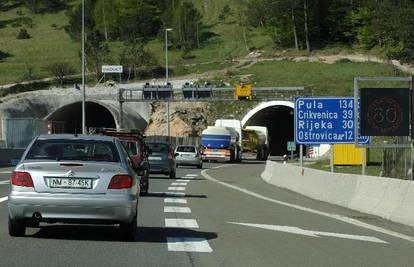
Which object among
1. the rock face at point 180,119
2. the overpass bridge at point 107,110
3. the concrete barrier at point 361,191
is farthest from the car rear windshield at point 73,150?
the rock face at point 180,119

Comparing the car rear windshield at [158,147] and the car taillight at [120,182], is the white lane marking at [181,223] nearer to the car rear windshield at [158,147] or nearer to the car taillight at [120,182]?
the car taillight at [120,182]

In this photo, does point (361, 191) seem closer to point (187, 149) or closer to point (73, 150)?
point (73, 150)

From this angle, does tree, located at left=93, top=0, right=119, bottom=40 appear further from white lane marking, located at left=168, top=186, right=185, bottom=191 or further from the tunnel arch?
white lane marking, located at left=168, top=186, right=185, bottom=191

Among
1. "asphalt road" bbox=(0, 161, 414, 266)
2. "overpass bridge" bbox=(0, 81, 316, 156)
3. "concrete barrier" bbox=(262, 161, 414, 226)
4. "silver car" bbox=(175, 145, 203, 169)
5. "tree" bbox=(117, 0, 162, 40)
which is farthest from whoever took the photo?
"tree" bbox=(117, 0, 162, 40)

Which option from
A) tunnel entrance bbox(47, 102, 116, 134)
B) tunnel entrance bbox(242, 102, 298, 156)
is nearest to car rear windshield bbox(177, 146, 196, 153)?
tunnel entrance bbox(47, 102, 116, 134)

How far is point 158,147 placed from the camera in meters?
37.0

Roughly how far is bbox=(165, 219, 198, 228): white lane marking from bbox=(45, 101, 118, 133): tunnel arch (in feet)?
161

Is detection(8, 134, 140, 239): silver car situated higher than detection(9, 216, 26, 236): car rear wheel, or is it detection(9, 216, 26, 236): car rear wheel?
detection(8, 134, 140, 239): silver car

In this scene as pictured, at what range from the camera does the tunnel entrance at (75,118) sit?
7331 cm

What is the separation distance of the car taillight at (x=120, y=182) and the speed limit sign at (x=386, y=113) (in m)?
13.9

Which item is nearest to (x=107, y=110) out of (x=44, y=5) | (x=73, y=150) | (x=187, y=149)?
(x=187, y=149)

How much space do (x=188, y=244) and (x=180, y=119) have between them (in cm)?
7609

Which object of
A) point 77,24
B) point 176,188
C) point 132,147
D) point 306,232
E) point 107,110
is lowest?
point 176,188

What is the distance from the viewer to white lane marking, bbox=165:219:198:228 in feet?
52.5
